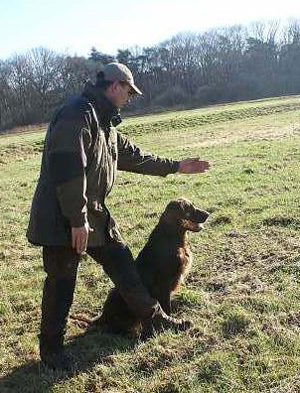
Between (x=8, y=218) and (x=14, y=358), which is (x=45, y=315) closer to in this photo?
(x=14, y=358)

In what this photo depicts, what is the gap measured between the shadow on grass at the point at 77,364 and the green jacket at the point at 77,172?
994 millimetres

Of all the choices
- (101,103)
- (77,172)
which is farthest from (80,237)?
(101,103)

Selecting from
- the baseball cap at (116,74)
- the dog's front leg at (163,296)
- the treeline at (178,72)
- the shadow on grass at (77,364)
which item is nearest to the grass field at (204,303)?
the shadow on grass at (77,364)

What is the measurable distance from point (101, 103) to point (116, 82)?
0.66ft

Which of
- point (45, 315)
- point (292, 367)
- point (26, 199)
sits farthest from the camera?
point (26, 199)

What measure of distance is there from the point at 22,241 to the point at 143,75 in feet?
231

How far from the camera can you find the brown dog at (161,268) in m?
4.94

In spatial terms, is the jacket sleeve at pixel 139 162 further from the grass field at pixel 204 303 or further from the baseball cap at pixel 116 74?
the grass field at pixel 204 303

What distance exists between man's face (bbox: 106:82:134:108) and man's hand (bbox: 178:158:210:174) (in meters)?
1.20

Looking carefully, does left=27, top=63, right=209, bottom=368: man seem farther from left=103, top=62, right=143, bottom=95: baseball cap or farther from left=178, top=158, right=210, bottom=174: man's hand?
left=178, top=158, right=210, bottom=174: man's hand

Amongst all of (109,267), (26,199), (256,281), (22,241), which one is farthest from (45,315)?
(26,199)

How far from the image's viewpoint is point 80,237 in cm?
395

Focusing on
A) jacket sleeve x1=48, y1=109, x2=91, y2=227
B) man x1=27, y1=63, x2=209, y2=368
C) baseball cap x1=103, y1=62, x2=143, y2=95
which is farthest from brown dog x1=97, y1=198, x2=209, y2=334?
baseball cap x1=103, y1=62, x2=143, y2=95

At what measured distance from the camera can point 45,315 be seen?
4371mm
